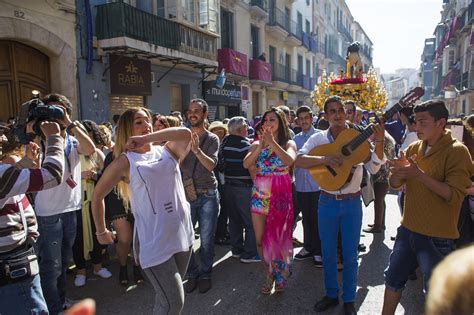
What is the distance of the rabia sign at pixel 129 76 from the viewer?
10727 millimetres

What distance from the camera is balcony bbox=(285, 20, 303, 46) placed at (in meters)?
24.6

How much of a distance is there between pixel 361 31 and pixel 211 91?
170 ft

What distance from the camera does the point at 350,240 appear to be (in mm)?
3340

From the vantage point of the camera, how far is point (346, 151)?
3.39m

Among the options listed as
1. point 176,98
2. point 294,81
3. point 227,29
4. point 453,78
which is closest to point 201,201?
point 176,98

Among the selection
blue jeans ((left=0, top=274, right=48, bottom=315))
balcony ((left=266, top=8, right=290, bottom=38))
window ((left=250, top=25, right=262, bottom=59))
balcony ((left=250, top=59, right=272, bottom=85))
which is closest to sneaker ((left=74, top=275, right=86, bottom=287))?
blue jeans ((left=0, top=274, right=48, bottom=315))

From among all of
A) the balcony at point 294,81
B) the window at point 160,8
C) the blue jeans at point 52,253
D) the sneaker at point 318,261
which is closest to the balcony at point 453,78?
the balcony at point 294,81

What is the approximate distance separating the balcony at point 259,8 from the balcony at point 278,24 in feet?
3.57

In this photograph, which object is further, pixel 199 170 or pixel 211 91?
pixel 211 91

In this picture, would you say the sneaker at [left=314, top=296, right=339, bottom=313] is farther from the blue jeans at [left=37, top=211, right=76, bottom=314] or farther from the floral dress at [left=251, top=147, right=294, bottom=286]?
the blue jeans at [left=37, top=211, right=76, bottom=314]

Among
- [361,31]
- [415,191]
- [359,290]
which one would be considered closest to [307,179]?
[359,290]

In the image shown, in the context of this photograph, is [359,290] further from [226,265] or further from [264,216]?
[226,265]

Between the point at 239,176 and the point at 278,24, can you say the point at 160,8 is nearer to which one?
the point at 239,176

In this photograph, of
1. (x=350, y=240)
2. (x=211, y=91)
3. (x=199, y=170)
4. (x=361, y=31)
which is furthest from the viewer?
(x=361, y=31)
